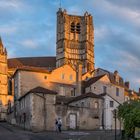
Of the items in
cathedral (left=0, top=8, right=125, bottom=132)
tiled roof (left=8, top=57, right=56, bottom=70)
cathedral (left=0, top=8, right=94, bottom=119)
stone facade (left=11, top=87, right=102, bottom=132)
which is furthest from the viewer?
cathedral (left=0, top=8, right=94, bottom=119)

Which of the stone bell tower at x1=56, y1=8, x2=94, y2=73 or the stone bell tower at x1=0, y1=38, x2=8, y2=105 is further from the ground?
the stone bell tower at x1=56, y1=8, x2=94, y2=73

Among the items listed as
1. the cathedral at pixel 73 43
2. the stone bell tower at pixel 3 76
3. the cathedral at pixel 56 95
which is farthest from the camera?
the cathedral at pixel 73 43

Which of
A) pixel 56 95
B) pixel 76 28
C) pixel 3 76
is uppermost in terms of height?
pixel 76 28

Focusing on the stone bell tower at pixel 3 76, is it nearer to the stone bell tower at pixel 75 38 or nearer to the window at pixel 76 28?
the stone bell tower at pixel 75 38

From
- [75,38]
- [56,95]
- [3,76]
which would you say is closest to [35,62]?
[3,76]

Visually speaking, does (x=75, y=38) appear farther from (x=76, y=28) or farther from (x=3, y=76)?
(x=3, y=76)

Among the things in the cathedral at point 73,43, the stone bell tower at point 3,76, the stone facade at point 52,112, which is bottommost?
the stone facade at point 52,112

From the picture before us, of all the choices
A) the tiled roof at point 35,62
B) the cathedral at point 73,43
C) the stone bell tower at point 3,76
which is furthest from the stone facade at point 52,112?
the cathedral at point 73,43

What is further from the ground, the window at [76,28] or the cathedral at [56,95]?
the window at [76,28]

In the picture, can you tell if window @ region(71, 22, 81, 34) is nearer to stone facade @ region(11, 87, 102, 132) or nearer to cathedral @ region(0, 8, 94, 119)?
cathedral @ region(0, 8, 94, 119)

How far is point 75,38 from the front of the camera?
17275 centimetres

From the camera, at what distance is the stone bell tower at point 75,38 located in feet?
545

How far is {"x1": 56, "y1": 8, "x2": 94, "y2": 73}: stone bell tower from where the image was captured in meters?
166

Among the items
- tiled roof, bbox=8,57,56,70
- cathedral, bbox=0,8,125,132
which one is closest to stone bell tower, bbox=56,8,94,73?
tiled roof, bbox=8,57,56,70
